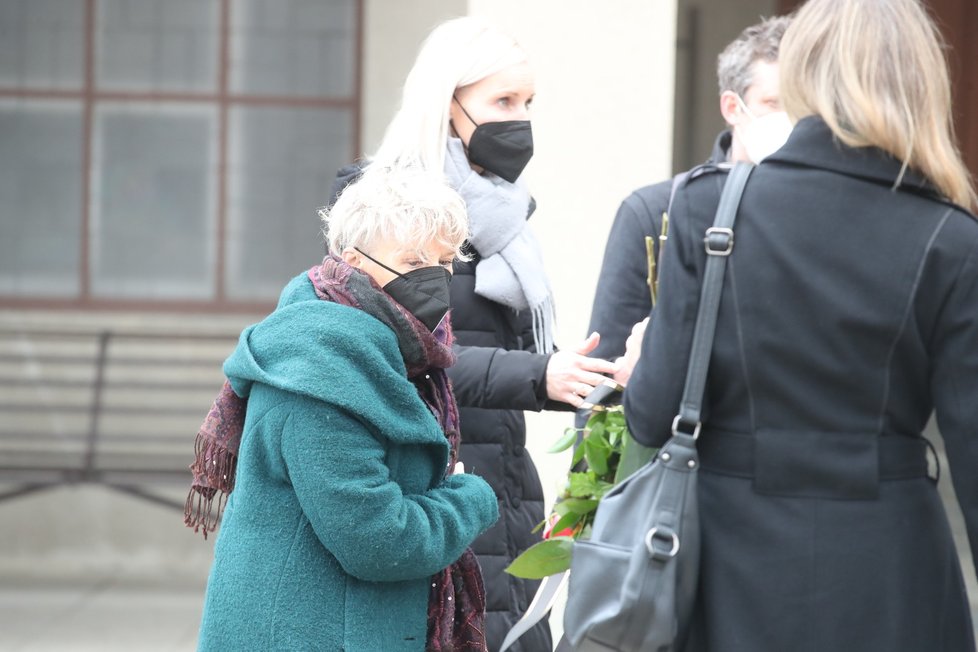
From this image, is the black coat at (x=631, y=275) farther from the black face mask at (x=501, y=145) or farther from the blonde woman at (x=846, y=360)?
the blonde woman at (x=846, y=360)

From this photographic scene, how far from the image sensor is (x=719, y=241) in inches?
79.4

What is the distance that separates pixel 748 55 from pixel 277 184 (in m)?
3.78

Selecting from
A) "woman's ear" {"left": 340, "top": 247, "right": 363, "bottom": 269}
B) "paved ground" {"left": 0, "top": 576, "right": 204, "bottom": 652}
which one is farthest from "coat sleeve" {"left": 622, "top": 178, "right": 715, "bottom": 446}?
"paved ground" {"left": 0, "top": 576, "right": 204, "bottom": 652}

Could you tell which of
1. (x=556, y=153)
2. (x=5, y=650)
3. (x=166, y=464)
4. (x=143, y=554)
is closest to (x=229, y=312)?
(x=166, y=464)

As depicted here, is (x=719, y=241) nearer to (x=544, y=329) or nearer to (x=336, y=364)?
(x=336, y=364)

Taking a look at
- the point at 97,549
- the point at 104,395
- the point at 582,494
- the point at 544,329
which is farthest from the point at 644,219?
the point at 97,549

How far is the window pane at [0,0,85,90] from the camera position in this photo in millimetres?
6684

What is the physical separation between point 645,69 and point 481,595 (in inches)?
108

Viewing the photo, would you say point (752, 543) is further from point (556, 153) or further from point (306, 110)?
point (306, 110)

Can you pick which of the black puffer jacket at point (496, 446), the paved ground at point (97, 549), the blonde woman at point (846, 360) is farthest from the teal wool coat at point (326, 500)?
the paved ground at point (97, 549)

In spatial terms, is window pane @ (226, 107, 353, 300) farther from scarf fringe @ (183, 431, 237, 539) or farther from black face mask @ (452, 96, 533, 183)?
scarf fringe @ (183, 431, 237, 539)

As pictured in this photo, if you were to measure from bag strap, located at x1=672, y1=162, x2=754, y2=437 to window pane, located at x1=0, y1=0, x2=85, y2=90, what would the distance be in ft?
17.4

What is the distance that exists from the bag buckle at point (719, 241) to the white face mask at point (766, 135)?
0.84 m

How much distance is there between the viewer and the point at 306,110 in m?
6.70
